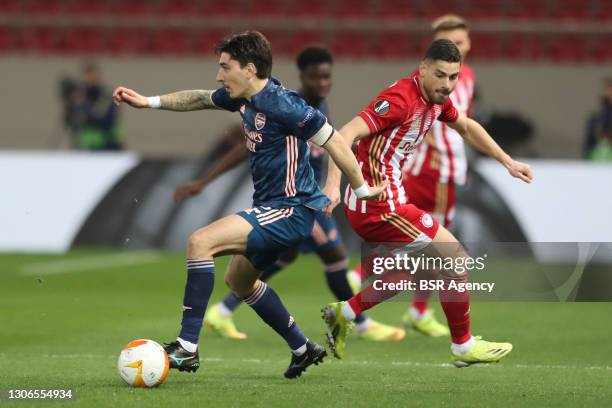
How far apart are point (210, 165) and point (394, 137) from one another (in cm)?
791

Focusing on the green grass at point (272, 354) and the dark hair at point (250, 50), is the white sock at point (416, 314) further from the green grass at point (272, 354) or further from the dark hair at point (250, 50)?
the dark hair at point (250, 50)

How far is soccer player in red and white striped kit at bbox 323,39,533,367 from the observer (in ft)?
23.3

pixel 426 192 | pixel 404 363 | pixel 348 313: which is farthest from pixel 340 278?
pixel 348 313

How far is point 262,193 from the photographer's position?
22.2 feet

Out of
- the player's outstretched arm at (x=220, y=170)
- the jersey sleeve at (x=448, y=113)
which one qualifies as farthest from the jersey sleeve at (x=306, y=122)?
the player's outstretched arm at (x=220, y=170)

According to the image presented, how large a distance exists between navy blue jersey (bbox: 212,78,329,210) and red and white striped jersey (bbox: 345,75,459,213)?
50 centimetres

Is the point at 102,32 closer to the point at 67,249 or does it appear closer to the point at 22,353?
the point at 67,249

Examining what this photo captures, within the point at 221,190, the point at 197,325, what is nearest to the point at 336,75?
the point at 221,190

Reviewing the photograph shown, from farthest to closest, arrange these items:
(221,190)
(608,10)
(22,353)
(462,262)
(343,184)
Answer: (608,10)
(221,190)
(343,184)
(22,353)
(462,262)

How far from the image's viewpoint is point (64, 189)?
48.8 ft

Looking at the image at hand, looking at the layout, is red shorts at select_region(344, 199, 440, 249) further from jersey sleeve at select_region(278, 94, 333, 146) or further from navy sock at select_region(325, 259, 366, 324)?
navy sock at select_region(325, 259, 366, 324)

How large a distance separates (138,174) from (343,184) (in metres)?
3.21

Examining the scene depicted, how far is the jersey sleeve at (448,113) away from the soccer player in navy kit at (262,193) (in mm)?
850

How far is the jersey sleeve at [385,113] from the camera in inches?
276
